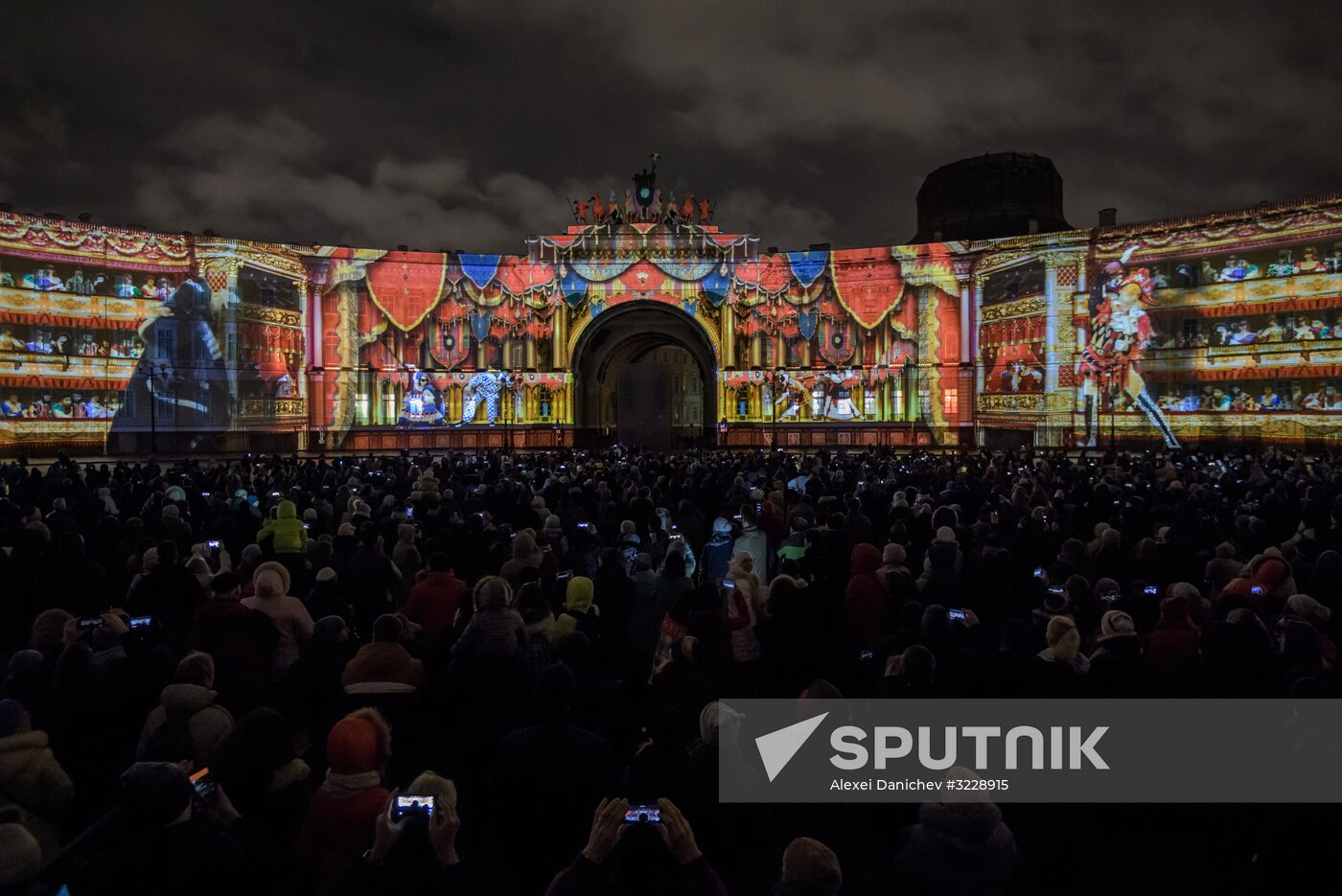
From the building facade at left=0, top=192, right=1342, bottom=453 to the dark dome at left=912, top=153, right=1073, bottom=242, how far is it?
10825 mm

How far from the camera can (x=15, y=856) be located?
3068 millimetres

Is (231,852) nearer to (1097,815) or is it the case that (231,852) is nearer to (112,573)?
(1097,815)

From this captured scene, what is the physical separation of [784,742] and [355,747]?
259 centimetres

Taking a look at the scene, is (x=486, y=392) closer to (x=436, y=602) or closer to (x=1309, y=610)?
(x=436, y=602)

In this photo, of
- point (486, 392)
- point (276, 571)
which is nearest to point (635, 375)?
point (486, 392)

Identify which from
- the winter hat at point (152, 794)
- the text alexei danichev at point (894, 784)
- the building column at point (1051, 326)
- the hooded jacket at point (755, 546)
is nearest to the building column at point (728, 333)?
the building column at point (1051, 326)

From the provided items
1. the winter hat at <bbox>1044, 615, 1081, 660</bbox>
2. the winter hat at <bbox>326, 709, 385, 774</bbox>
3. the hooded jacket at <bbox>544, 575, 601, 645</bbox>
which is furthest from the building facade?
the winter hat at <bbox>326, 709, 385, 774</bbox>

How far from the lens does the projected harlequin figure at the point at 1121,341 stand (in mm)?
37031

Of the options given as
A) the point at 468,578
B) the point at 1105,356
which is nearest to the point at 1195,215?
the point at 1105,356

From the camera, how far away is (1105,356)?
3803 centimetres

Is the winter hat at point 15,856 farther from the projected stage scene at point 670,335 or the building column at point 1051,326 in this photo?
the building column at point 1051,326

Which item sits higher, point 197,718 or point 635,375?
point 635,375

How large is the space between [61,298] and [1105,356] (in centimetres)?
4794

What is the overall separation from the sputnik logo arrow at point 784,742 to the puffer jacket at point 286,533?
7.20 m
